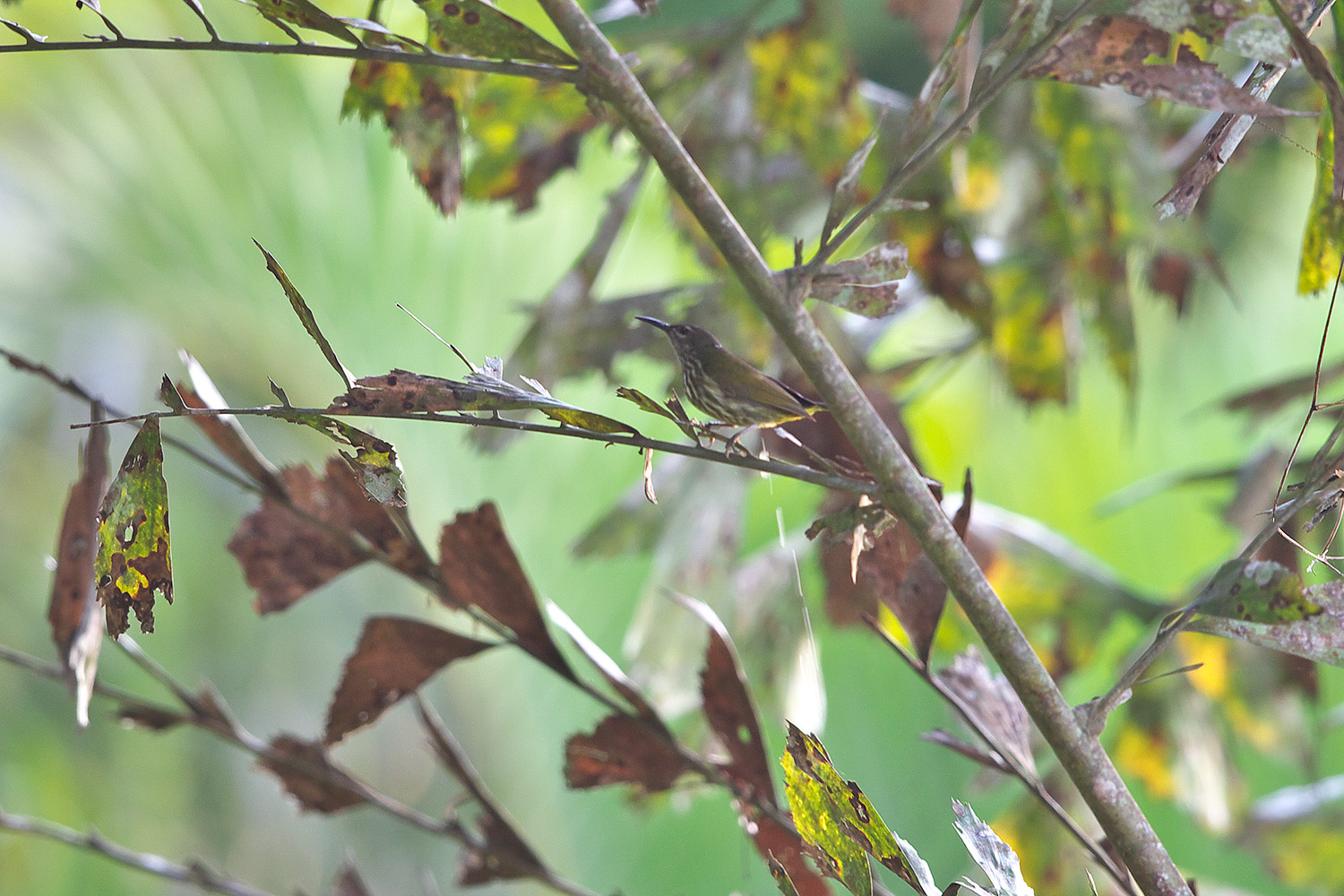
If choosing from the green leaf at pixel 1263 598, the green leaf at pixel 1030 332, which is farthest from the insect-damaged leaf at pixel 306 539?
the green leaf at pixel 1030 332

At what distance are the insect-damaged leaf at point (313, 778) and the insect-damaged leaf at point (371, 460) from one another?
207 mm

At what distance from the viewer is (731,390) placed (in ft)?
0.92

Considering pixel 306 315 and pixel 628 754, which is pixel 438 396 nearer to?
pixel 306 315

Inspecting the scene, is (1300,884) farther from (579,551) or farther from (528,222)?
(528,222)

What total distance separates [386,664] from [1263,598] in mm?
253

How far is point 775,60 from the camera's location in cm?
64

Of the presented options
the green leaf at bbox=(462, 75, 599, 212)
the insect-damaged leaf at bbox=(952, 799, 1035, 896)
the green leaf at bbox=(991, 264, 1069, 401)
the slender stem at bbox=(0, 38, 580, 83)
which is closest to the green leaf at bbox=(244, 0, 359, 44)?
the slender stem at bbox=(0, 38, 580, 83)

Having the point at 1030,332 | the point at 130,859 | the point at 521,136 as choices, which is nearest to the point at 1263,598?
the point at 130,859

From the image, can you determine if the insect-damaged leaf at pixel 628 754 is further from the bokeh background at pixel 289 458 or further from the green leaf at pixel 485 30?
the bokeh background at pixel 289 458

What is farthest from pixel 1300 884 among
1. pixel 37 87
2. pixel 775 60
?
pixel 37 87

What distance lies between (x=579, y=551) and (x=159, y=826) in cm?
63

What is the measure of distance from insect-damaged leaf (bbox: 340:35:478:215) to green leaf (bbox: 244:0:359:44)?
0.09 m

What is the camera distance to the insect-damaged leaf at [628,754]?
0.35m

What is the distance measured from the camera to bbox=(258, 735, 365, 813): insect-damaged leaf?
37 centimetres
